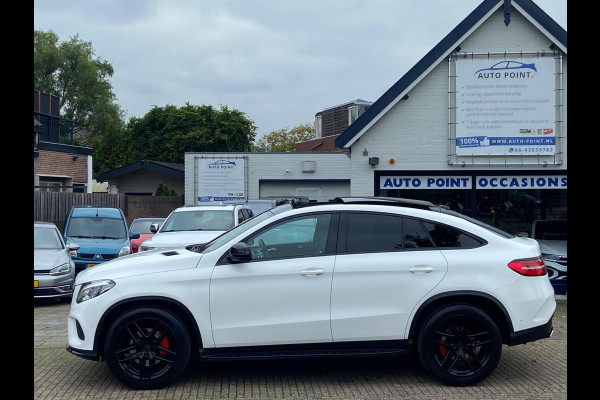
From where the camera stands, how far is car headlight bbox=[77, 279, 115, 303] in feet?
21.6

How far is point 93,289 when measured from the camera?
6637 millimetres

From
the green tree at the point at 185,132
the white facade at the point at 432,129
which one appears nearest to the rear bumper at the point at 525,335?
the white facade at the point at 432,129

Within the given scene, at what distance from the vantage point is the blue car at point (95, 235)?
1605 cm

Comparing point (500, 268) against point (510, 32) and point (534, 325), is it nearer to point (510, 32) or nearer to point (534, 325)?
point (534, 325)

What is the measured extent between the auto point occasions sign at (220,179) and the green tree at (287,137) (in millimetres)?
40171

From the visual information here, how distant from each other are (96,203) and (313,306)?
25.2 metres

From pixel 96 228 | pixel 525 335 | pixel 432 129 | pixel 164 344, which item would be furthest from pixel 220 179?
pixel 525 335

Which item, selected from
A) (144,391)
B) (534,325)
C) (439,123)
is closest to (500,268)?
(534,325)

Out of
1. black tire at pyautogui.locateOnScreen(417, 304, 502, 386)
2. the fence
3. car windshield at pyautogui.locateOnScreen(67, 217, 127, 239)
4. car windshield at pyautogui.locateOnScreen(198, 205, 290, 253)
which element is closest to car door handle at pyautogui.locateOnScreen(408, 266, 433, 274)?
black tire at pyautogui.locateOnScreen(417, 304, 502, 386)

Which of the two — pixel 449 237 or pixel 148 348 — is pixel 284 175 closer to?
pixel 449 237

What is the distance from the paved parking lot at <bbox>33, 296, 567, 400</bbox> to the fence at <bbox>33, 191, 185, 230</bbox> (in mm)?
20287
